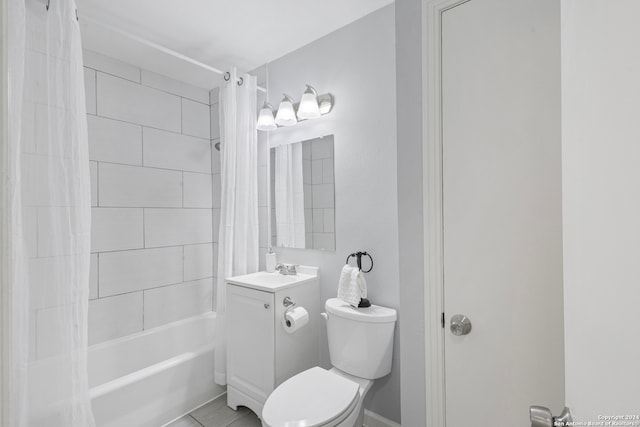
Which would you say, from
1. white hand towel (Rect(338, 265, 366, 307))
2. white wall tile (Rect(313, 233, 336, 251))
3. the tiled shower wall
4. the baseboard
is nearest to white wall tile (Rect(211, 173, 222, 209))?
the tiled shower wall

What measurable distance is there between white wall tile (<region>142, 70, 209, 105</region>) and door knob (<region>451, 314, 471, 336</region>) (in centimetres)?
269

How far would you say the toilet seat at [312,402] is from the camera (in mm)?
1189

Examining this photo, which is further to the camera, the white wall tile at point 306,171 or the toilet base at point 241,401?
the white wall tile at point 306,171

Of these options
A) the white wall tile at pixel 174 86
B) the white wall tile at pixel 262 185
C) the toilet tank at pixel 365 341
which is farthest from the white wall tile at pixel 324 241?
the white wall tile at pixel 174 86

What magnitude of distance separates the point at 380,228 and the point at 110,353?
6.89ft

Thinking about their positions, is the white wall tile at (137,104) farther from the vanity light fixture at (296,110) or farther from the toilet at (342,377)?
the toilet at (342,377)

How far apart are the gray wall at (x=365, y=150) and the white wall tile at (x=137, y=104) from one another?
1.25 meters

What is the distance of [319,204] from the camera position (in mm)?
2041

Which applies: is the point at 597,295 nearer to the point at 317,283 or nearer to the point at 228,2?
the point at 317,283

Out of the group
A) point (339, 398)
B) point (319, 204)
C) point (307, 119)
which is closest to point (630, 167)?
point (339, 398)

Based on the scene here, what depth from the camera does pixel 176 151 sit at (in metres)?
2.53

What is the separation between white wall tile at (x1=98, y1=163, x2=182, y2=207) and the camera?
2135mm

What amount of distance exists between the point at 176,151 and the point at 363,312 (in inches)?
81.3

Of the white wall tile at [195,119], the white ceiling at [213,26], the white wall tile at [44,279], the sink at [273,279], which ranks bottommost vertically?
the sink at [273,279]
